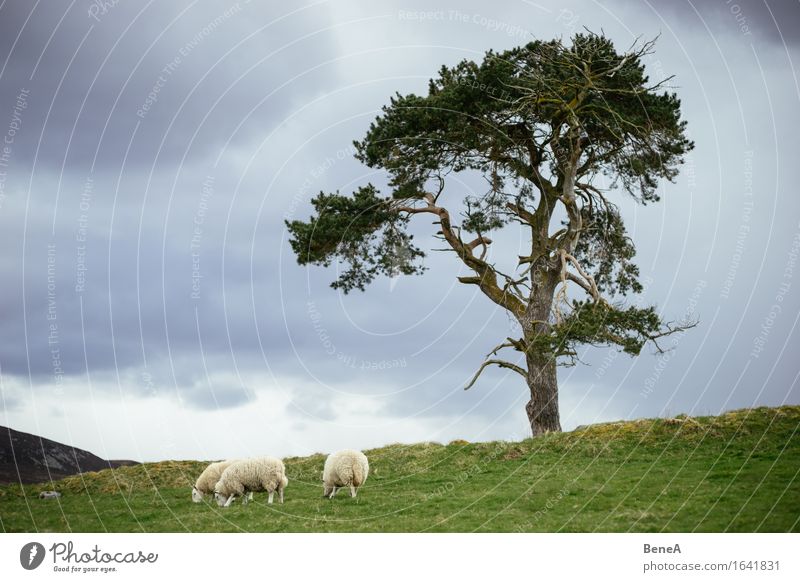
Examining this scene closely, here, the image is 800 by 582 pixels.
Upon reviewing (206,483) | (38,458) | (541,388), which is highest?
(541,388)

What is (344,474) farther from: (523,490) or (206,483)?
(523,490)

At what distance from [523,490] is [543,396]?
926 centimetres

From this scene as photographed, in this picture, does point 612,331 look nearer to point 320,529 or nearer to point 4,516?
point 320,529

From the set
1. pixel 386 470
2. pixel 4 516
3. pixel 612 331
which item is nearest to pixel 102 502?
pixel 4 516

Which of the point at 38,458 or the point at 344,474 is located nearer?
the point at 344,474

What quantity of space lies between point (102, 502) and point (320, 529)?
9.19 m

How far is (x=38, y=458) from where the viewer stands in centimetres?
3309

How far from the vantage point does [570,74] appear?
26484 mm

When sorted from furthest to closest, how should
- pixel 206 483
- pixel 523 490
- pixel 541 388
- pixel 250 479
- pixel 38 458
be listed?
pixel 38 458 → pixel 541 388 → pixel 206 483 → pixel 250 479 → pixel 523 490

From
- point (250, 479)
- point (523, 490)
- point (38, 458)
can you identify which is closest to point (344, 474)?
point (250, 479)

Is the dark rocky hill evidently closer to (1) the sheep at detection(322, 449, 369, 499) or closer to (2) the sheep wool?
(2) the sheep wool

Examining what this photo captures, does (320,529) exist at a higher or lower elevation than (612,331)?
lower

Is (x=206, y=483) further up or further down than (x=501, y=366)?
further down
